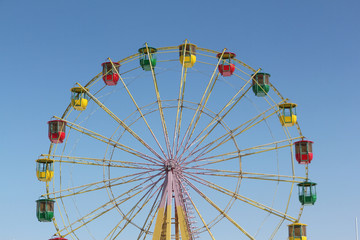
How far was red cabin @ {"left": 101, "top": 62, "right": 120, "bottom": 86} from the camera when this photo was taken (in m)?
49.7

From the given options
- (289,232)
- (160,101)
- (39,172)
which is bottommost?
(289,232)

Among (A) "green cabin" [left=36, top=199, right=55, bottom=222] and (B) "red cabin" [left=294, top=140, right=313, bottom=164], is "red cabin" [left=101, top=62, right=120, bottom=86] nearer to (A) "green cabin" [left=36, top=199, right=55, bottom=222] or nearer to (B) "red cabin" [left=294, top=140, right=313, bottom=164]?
(A) "green cabin" [left=36, top=199, right=55, bottom=222]

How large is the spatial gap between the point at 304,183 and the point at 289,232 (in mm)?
2717

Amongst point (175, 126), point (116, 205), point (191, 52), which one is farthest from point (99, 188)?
point (191, 52)

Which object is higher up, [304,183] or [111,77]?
[111,77]

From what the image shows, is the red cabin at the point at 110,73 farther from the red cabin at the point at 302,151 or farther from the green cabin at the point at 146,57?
the red cabin at the point at 302,151

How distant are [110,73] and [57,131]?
4598 mm

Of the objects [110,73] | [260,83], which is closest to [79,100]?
[110,73]

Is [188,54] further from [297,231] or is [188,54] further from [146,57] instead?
[297,231]

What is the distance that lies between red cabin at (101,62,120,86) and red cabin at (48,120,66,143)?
12.2ft

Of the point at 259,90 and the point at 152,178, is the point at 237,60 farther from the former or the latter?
the point at 152,178

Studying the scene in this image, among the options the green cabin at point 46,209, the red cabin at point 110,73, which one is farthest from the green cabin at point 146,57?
the green cabin at point 46,209

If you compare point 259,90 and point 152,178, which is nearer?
point 152,178

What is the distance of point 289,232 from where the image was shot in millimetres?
46906
